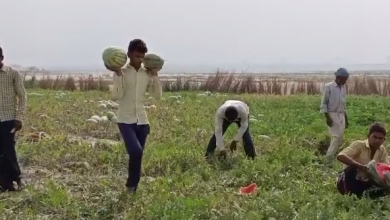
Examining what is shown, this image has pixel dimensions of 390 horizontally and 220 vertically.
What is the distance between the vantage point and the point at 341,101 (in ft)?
28.8

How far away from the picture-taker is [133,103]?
6191mm

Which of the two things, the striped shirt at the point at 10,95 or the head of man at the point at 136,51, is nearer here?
the head of man at the point at 136,51

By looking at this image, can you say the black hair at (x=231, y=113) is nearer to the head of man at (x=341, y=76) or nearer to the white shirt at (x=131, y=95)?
the head of man at (x=341, y=76)

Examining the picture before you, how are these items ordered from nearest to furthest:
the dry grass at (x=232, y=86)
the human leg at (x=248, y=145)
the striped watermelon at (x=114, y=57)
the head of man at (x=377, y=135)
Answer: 1. the striped watermelon at (x=114, y=57)
2. the head of man at (x=377, y=135)
3. the human leg at (x=248, y=145)
4. the dry grass at (x=232, y=86)

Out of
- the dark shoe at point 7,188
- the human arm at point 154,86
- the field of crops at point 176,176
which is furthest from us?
the dark shoe at point 7,188

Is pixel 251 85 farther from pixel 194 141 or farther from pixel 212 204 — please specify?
pixel 212 204

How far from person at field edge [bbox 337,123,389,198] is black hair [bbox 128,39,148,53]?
220 centimetres

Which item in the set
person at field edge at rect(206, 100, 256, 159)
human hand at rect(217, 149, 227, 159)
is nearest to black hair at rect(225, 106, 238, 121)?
person at field edge at rect(206, 100, 256, 159)

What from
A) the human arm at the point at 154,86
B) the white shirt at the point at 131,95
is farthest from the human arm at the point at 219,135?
the white shirt at the point at 131,95

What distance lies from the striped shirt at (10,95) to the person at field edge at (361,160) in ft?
10.8

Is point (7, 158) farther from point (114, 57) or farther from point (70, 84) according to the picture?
point (70, 84)

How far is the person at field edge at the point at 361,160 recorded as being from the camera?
20.5 ft

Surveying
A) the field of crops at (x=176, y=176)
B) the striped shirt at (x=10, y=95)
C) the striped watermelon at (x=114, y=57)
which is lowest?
the field of crops at (x=176, y=176)

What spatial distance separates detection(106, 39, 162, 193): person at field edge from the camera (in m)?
6.11
